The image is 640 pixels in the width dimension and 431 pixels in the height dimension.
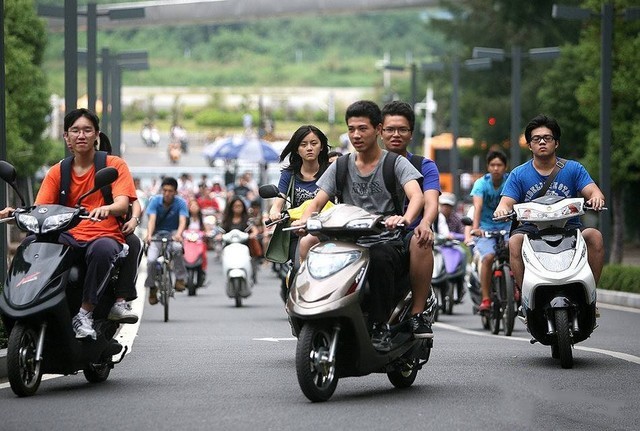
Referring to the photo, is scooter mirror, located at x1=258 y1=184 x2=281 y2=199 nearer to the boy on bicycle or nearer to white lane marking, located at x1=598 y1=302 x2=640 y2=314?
the boy on bicycle

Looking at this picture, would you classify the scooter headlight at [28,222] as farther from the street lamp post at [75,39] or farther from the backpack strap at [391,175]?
the street lamp post at [75,39]

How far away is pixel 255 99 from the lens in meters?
149

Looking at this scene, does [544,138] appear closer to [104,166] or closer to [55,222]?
[104,166]

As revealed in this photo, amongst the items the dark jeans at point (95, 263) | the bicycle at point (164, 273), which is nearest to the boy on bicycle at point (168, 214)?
the bicycle at point (164, 273)

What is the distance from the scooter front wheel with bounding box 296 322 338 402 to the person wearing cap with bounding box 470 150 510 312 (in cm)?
755

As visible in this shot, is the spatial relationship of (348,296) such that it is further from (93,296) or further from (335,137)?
(335,137)

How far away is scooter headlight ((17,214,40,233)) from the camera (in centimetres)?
1086

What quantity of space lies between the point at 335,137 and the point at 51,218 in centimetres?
11754

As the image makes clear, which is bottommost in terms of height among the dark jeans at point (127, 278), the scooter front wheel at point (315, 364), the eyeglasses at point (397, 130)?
the scooter front wheel at point (315, 364)

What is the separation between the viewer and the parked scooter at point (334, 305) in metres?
10.1

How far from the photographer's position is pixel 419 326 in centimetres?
1117

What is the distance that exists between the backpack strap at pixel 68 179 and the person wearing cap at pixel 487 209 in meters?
6.63

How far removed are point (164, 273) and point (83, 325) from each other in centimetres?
1059

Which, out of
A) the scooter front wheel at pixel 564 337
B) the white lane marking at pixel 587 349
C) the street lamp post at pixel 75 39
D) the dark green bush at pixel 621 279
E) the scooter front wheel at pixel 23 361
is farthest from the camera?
the street lamp post at pixel 75 39
